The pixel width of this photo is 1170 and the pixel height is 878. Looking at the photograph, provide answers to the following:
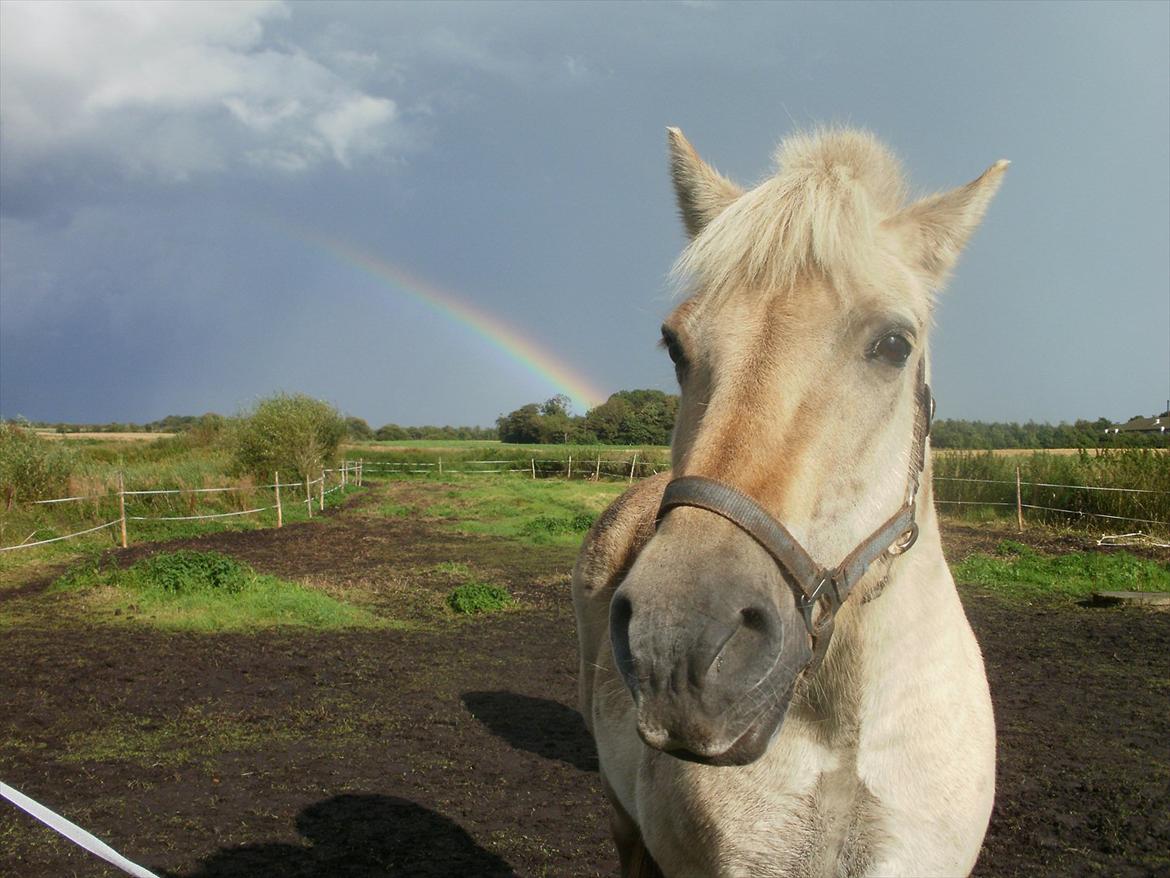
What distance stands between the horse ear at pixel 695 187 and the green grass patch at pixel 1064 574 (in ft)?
38.8

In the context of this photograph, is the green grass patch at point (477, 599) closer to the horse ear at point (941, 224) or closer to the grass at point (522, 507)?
the grass at point (522, 507)

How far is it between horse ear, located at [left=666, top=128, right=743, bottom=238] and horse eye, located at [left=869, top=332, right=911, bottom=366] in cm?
67

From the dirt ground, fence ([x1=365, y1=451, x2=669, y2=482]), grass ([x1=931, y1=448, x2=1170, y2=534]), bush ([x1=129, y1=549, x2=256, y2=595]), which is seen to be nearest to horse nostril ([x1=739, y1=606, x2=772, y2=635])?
the dirt ground

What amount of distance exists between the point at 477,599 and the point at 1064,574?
9532 millimetres

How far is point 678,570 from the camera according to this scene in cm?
143

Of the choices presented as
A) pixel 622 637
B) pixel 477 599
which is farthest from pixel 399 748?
pixel 622 637

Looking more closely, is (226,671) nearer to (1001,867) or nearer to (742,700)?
(1001,867)

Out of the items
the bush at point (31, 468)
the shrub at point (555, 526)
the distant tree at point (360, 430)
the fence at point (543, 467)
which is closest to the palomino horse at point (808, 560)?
the shrub at point (555, 526)

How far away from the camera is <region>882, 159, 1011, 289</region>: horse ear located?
1.99 m

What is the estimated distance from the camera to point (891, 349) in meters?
1.80

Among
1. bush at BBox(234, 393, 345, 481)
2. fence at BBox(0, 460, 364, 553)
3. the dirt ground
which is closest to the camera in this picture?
the dirt ground

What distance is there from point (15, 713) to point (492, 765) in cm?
415

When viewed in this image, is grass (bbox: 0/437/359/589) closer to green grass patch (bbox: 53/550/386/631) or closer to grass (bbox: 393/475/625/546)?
green grass patch (bbox: 53/550/386/631)

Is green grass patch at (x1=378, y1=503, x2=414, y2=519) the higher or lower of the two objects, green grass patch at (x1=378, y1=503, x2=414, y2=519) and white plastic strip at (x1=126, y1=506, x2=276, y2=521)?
the lower
